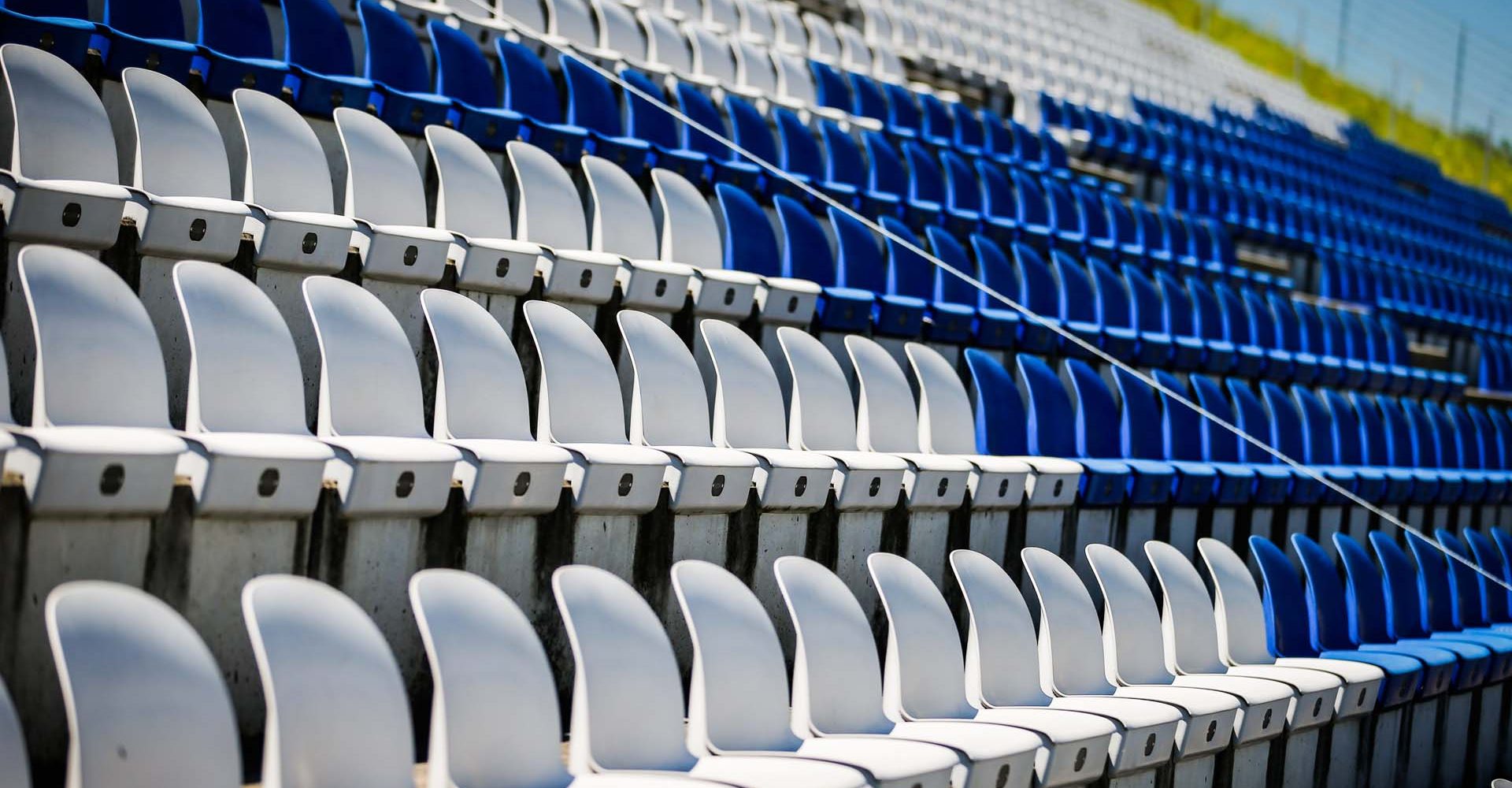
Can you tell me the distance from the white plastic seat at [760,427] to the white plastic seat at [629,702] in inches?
16.6

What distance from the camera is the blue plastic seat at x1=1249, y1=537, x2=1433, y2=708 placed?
1.81m

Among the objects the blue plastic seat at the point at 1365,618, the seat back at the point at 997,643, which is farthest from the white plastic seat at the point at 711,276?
the blue plastic seat at the point at 1365,618

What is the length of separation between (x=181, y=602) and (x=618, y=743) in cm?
37

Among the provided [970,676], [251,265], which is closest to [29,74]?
[251,265]

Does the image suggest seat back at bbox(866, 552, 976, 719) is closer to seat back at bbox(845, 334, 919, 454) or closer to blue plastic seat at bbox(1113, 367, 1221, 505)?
seat back at bbox(845, 334, 919, 454)

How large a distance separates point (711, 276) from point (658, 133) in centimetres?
63

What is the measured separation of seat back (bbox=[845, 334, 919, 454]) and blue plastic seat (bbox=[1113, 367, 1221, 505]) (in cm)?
49

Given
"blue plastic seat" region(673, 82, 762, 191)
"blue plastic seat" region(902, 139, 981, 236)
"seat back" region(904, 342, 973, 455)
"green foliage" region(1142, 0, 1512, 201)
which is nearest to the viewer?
"seat back" region(904, 342, 973, 455)

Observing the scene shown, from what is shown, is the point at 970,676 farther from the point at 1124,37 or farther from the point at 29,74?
the point at 1124,37

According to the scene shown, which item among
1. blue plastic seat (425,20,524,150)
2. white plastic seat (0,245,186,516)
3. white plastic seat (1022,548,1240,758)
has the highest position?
blue plastic seat (425,20,524,150)

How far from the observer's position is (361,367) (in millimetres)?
1282

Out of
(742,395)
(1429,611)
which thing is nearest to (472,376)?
(742,395)

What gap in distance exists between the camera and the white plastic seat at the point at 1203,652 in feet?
5.38

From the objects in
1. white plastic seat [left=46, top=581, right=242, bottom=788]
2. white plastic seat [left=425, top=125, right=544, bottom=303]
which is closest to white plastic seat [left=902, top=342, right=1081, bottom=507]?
white plastic seat [left=425, top=125, right=544, bottom=303]
